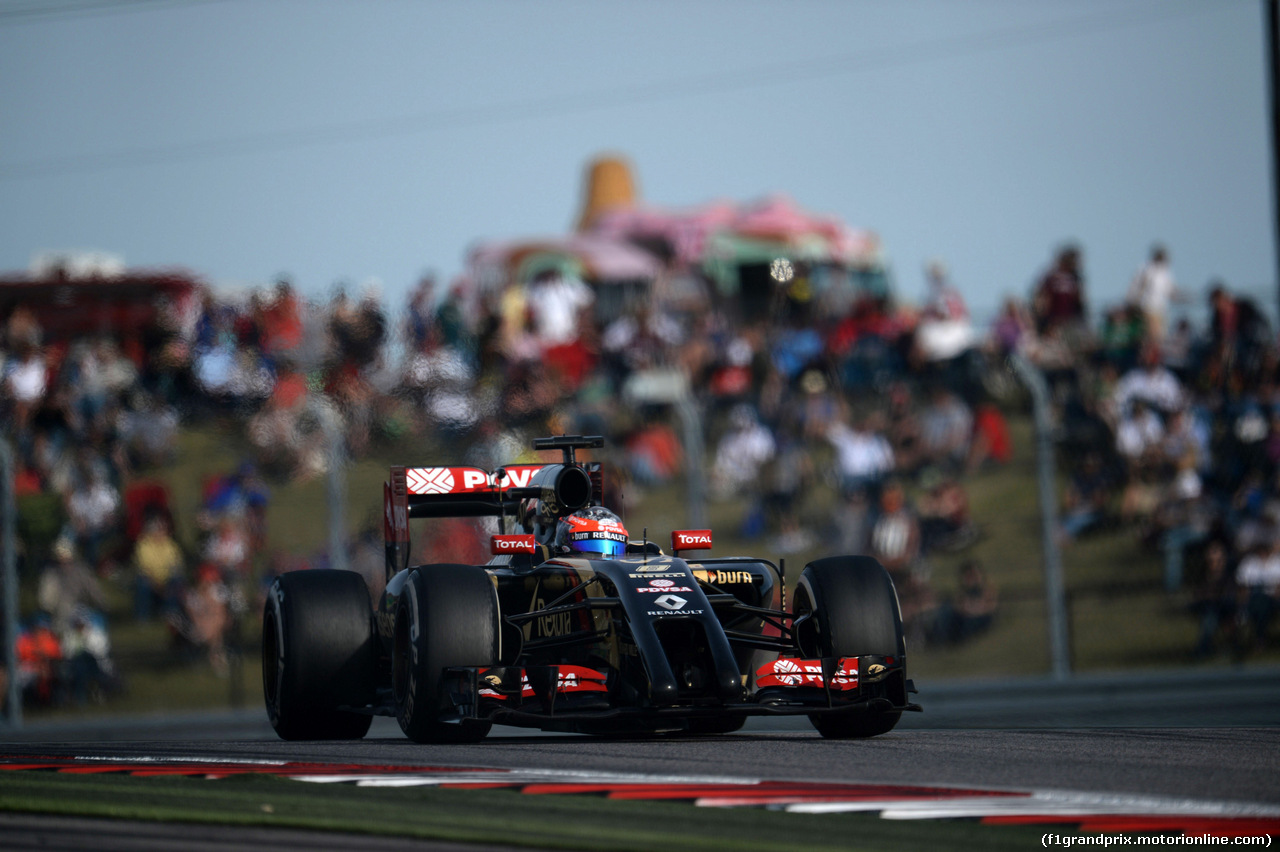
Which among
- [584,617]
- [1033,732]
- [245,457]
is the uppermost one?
[245,457]

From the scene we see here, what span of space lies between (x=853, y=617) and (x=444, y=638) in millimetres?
1856

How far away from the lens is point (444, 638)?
288 inches

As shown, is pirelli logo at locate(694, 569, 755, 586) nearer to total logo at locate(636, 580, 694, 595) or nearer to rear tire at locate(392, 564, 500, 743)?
total logo at locate(636, 580, 694, 595)

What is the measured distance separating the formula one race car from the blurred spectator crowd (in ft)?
16.8

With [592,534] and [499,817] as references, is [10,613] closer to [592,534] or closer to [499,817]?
[592,534]

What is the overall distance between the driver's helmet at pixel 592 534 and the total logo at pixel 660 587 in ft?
3.12

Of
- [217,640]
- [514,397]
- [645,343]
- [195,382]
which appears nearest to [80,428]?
[195,382]

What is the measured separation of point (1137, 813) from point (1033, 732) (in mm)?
3091

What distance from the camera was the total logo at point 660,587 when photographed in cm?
736

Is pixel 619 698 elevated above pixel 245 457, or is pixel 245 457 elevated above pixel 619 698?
pixel 245 457

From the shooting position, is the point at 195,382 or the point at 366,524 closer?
the point at 366,524

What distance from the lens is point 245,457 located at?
15.8 m

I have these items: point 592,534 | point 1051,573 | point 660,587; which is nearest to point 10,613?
point 592,534

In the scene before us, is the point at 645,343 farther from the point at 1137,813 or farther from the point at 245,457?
the point at 1137,813
